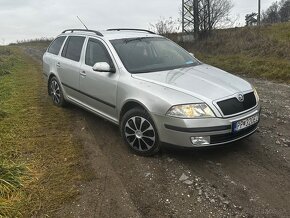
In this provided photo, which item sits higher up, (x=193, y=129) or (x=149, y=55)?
(x=149, y=55)

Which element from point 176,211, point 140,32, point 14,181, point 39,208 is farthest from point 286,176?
point 140,32

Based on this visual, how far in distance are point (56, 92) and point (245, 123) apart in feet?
14.7

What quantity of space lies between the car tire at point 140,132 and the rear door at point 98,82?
0.49 m

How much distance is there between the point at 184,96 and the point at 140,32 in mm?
2597

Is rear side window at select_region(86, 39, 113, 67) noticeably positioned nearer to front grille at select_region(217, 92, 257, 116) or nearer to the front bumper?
the front bumper

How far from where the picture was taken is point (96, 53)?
6.07m

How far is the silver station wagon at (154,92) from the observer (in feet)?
14.4

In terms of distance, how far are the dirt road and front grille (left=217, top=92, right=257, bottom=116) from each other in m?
0.68

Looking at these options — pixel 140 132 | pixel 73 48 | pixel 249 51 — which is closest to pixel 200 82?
pixel 140 132

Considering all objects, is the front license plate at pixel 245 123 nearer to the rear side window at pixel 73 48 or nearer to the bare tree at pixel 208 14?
the rear side window at pixel 73 48

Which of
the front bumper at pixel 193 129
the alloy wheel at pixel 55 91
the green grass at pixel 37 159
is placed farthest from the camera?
the alloy wheel at pixel 55 91

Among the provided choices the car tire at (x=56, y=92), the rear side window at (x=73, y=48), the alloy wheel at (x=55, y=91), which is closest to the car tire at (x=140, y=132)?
the rear side window at (x=73, y=48)

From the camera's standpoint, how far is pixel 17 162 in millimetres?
4863

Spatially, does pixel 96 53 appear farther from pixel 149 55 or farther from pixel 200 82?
pixel 200 82
